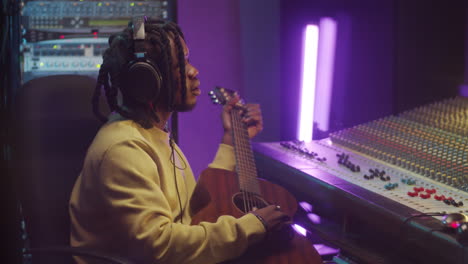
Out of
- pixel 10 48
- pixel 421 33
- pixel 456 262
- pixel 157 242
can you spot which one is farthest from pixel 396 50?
pixel 10 48

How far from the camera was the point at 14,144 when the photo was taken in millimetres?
1568

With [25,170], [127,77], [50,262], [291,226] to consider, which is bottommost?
[50,262]

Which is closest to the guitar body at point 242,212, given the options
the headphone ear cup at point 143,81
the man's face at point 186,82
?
the man's face at point 186,82

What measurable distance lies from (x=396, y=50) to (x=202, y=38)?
1.30m

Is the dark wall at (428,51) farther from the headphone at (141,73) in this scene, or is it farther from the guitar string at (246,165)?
the headphone at (141,73)

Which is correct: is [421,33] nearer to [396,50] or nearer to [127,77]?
[396,50]

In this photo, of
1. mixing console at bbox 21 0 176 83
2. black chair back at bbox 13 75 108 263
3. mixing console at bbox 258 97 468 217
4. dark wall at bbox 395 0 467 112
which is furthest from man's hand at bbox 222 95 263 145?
mixing console at bbox 21 0 176 83

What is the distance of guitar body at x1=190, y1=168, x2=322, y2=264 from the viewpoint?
4.74 feet

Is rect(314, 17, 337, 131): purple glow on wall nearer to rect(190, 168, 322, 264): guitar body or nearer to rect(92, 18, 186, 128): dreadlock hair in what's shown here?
rect(190, 168, 322, 264): guitar body

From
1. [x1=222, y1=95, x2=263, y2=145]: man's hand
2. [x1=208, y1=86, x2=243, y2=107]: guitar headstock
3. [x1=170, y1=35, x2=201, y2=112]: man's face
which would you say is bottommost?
[x1=222, y1=95, x2=263, y2=145]: man's hand

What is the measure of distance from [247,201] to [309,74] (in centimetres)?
112

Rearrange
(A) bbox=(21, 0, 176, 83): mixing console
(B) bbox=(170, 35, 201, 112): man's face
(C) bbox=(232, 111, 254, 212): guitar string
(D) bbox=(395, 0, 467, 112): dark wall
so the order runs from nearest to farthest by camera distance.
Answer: (B) bbox=(170, 35, 201, 112): man's face, (C) bbox=(232, 111, 254, 212): guitar string, (D) bbox=(395, 0, 467, 112): dark wall, (A) bbox=(21, 0, 176, 83): mixing console

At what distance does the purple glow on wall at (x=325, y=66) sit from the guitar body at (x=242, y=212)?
933 millimetres

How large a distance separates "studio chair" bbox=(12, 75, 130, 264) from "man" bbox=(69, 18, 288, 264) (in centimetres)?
13
